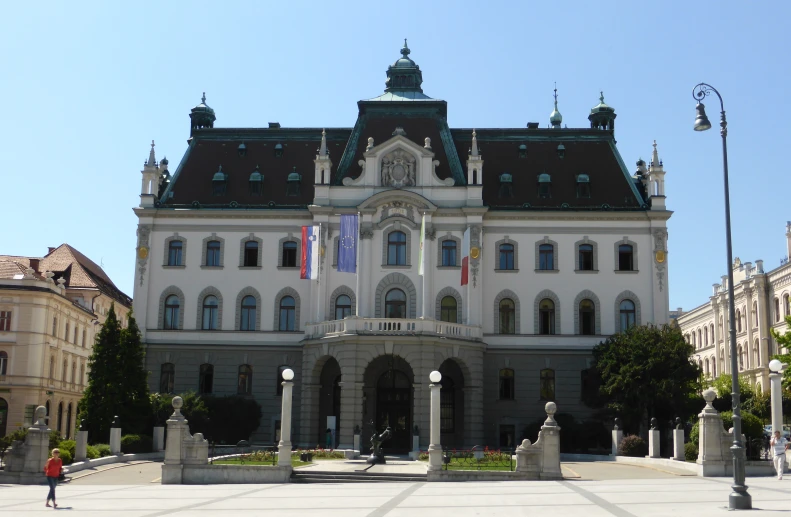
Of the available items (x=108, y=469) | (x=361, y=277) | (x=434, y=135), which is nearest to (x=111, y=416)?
(x=108, y=469)

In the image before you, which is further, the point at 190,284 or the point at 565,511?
the point at 190,284

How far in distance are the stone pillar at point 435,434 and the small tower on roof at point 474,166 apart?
21710mm

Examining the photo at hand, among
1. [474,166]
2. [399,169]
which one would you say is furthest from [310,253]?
[474,166]

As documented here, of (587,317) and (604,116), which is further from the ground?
(604,116)

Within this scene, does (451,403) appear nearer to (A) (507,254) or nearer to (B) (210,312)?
(A) (507,254)

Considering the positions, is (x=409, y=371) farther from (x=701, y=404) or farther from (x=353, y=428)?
(x=701, y=404)

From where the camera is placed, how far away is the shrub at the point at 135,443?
154 feet

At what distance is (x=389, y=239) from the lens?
57.3 meters

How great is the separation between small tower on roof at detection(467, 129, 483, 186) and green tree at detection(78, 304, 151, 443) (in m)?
22.0

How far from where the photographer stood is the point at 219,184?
60.6 m

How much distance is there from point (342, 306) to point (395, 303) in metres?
3.33

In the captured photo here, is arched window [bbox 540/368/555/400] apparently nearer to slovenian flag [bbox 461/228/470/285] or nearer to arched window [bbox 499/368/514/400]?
arched window [bbox 499/368/514/400]

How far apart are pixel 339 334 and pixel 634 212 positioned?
20.1m

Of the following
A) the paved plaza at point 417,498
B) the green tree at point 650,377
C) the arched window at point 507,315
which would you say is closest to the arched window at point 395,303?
the arched window at point 507,315
